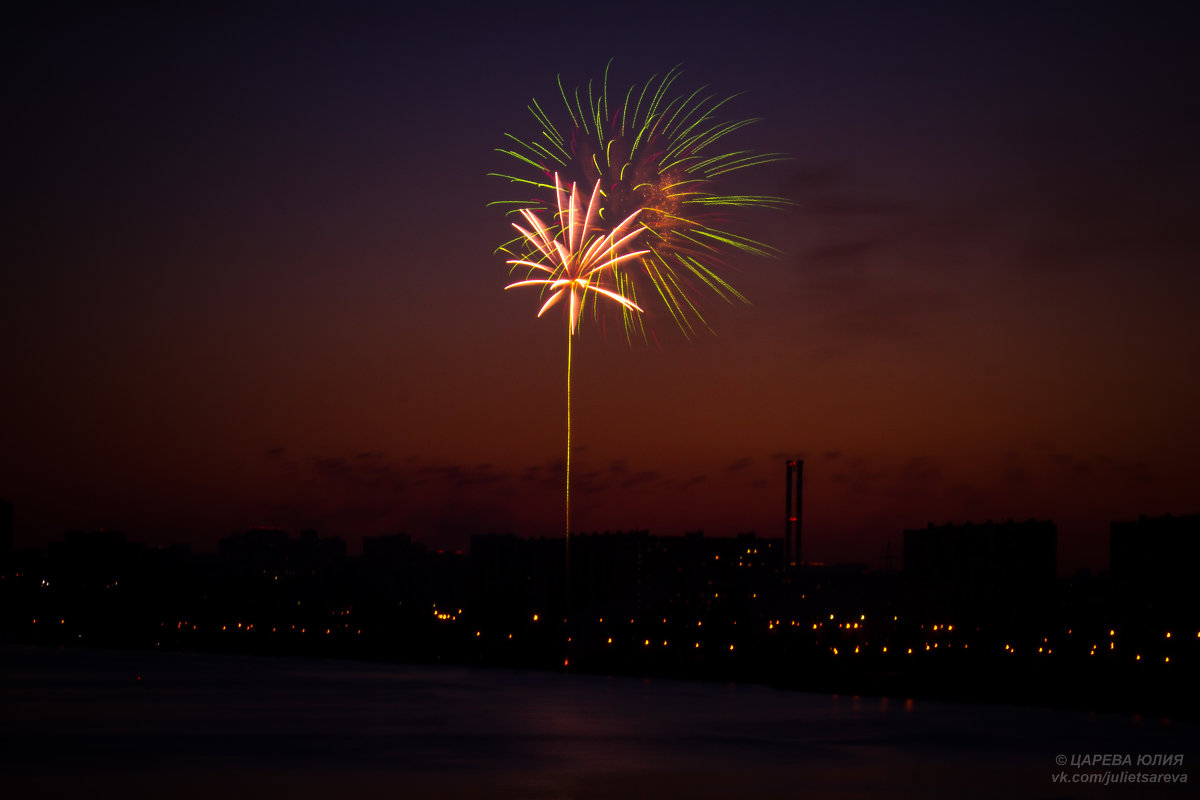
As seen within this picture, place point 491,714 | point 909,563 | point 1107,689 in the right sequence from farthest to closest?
Result: point 909,563, point 1107,689, point 491,714

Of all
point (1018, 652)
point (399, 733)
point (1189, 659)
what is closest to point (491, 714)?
point (399, 733)

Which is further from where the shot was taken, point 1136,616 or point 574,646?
point 574,646

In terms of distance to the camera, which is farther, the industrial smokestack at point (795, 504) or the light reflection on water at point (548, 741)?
the industrial smokestack at point (795, 504)

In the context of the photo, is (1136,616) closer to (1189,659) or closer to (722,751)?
(1189,659)

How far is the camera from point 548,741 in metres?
65.9

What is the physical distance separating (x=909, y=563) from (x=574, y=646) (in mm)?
45415

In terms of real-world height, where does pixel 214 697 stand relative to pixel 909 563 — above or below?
below

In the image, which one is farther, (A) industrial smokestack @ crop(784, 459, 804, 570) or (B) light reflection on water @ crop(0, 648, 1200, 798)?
(A) industrial smokestack @ crop(784, 459, 804, 570)

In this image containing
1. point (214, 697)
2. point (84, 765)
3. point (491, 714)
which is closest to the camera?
point (84, 765)

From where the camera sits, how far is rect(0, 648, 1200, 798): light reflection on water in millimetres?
49281

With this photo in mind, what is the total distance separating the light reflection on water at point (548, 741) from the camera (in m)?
49.3

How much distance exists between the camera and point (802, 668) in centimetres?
12606

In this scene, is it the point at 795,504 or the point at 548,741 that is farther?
the point at 795,504

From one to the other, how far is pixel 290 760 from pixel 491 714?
32.0 meters
